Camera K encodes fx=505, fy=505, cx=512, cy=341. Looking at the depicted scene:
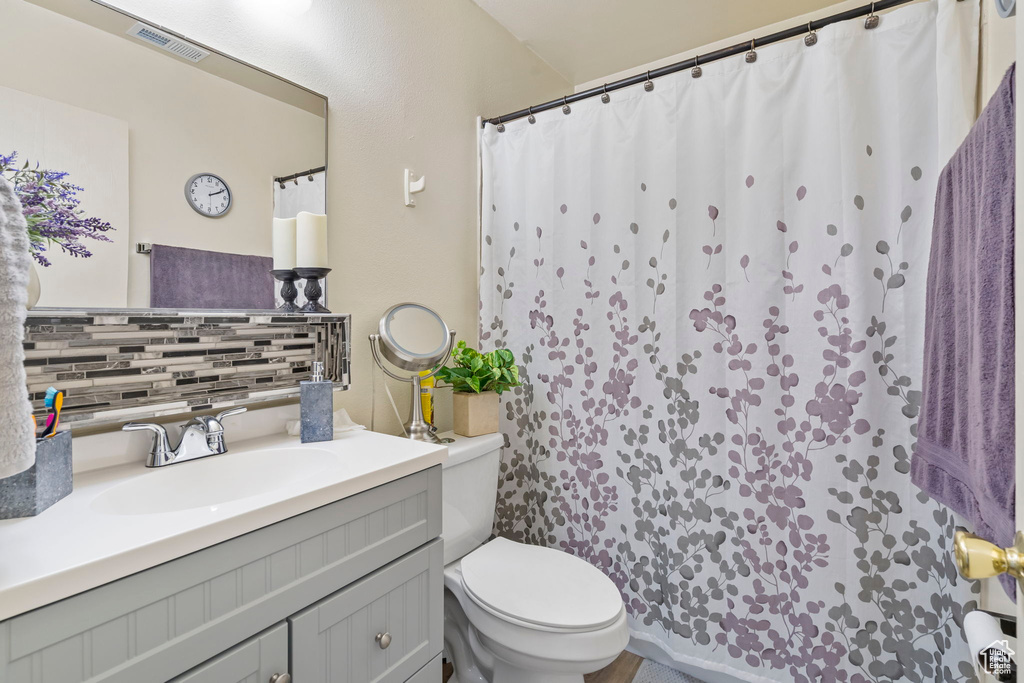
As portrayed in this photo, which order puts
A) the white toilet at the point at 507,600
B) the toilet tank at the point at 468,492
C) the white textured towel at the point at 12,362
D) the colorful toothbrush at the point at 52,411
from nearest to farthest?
the white textured towel at the point at 12,362, the colorful toothbrush at the point at 52,411, the white toilet at the point at 507,600, the toilet tank at the point at 468,492

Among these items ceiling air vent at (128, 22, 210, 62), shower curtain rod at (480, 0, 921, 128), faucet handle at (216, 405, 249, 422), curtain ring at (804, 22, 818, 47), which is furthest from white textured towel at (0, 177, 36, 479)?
curtain ring at (804, 22, 818, 47)

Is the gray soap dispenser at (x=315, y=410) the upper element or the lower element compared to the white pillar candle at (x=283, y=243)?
lower

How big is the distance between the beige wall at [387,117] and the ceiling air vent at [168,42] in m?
0.04

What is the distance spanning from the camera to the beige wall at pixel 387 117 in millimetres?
1340

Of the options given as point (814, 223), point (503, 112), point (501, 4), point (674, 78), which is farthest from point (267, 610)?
point (501, 4)

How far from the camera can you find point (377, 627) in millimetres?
985

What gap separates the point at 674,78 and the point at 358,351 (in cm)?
131

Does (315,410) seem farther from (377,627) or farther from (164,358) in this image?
(377,627)

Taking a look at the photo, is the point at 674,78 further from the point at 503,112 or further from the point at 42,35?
the point at 42,35

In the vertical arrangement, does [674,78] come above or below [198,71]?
above

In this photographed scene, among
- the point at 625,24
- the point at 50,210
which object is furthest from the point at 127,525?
the point at 625,24

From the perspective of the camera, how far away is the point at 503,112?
215cm

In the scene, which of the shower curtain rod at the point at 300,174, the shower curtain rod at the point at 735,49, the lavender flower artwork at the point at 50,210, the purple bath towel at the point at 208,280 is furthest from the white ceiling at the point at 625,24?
the lavender flower artwork at the point at 50,210

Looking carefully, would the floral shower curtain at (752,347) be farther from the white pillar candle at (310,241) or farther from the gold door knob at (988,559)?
the gold door knob at (988,559)
